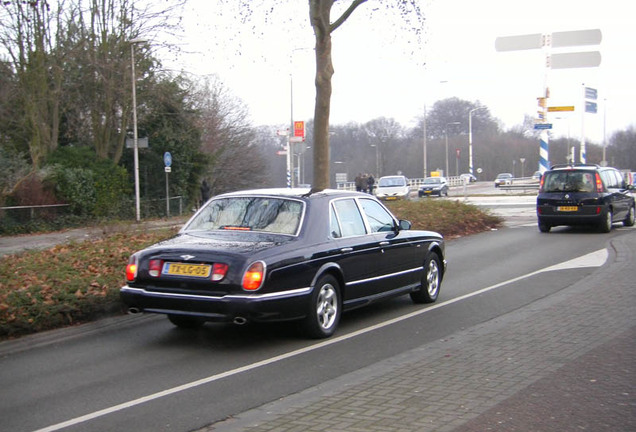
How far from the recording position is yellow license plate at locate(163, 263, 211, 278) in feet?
22.4

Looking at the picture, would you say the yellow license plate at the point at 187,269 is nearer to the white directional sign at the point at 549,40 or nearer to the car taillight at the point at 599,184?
the car taillight at the point at 599,184

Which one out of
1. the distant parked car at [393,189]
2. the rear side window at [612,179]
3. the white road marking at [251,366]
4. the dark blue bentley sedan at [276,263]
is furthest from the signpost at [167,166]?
the dark blue bentley sedan at [276,263]

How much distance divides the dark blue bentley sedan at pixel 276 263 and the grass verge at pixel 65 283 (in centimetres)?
122

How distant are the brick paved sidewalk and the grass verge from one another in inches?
148

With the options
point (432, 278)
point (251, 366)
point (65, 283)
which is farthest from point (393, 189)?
point (251, 366)

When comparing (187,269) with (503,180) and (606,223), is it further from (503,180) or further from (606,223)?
(503,180)

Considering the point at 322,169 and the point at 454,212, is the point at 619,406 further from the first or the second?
the point at 454,212

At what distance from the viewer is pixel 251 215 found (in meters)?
7.86

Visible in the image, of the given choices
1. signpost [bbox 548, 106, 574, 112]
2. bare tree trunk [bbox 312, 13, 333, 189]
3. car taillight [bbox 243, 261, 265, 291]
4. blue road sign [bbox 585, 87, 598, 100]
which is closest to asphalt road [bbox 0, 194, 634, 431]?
car taillight [bbox 243, 261, 265, 291]

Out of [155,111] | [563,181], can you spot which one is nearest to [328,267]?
[563,181]

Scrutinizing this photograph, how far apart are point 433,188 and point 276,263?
47.4 m

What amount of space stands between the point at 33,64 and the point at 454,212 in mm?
19359

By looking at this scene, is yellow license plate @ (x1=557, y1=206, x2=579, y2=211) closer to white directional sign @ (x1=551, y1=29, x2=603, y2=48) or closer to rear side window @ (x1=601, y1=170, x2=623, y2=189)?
rear side window @ (x1=601, y1=170, x2=623, y2=189)

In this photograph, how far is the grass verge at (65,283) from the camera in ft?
25.4
